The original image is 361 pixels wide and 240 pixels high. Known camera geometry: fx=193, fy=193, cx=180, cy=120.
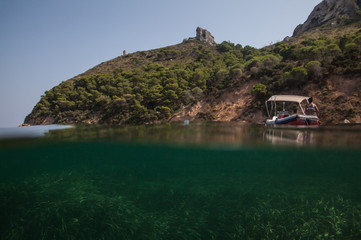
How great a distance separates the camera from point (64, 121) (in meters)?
54.6

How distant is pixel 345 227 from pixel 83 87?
2922 inches

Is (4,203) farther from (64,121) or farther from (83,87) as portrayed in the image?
(83,87)

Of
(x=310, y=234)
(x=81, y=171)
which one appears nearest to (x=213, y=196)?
(x=310, y=234)

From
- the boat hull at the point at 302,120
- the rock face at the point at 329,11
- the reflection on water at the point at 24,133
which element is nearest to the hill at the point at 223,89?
the boat hull at the point at 302,120

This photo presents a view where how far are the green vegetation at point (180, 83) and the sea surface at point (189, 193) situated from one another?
29.3 meters

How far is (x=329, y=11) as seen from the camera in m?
90.1

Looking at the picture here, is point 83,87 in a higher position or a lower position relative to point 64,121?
higher

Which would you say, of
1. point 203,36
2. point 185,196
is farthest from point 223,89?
point 203,36

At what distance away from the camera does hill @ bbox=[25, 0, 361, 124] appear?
1266 inches

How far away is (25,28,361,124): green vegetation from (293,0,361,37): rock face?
144 ft

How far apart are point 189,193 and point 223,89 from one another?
4239 centimetres

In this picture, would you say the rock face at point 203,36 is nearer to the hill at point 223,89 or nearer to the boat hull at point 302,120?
the hill at point 223,89

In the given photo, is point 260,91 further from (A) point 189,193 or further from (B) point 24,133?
(B) point 24,133

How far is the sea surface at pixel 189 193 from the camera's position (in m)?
5.57
